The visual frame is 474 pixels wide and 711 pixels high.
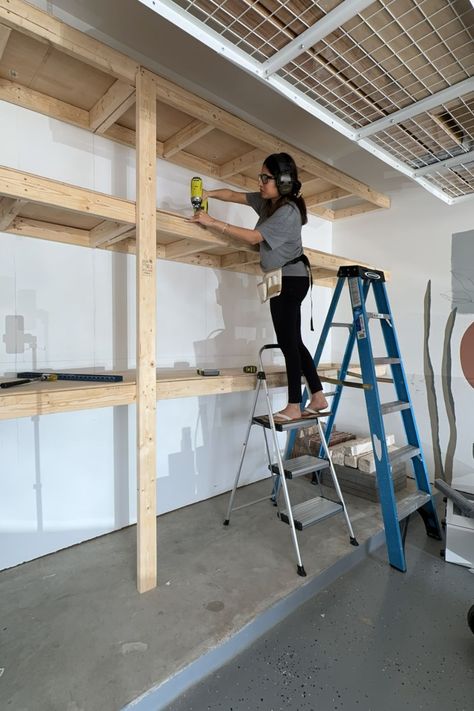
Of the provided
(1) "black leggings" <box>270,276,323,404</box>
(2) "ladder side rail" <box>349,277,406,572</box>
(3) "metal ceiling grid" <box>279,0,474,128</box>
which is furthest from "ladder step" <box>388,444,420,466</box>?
(3) "metal ceiling grid" <box>279,0,474,128</box>

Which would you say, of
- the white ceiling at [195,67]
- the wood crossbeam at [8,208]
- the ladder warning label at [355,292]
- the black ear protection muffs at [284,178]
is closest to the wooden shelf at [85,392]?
the wood crossbeam at [8,208]

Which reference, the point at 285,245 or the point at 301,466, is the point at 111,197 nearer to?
the point at 285,245

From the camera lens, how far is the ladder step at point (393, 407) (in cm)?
245

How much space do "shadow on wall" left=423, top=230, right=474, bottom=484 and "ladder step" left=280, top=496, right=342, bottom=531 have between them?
1.40 metres

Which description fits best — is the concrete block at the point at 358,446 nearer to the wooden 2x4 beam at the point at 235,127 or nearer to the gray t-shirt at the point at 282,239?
the gray t-shirt at the point at 282,239

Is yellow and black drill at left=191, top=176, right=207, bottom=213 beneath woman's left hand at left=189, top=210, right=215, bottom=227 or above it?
above

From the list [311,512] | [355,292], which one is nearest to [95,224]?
[355,292]

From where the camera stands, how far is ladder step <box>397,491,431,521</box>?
2368 mm

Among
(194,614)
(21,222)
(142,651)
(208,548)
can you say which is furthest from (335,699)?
(21,222)

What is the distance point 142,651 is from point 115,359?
62.7 inches

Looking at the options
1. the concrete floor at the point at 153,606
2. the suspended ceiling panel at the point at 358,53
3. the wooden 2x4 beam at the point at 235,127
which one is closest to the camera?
the suspended ceiling panel at the point at 358,53

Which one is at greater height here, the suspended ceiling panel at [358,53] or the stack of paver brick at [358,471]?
the suspended ceiling panel at [358,53]

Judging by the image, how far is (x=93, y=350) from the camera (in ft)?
7.94

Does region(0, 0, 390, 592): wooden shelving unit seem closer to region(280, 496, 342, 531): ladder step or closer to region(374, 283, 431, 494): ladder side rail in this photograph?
region(280, 496, 342, 531): ladder step
